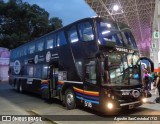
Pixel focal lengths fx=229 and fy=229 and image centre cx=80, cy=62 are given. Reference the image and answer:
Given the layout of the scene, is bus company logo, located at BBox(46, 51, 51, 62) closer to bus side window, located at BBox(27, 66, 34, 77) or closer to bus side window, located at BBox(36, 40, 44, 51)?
bus side window, located at BBox(36, 40, 44, 51)

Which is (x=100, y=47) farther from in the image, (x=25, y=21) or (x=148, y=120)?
(x=25, y=21)

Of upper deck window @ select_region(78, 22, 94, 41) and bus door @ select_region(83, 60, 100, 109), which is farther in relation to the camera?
upper deck window @ select_region(78, 22, 94, 41)

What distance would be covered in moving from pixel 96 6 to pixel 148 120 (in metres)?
26.7

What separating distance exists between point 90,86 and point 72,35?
2.62 metres

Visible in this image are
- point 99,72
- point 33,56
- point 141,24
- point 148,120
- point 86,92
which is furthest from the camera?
point 141,24

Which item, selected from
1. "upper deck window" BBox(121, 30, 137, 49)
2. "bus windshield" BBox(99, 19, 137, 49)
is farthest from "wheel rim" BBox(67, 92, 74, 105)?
"upper deck window" BBox(121, 30, 137, 49)

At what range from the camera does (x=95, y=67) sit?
26.6 ft

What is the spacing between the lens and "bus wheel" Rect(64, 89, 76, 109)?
9.55 metres

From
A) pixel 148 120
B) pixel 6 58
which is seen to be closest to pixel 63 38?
pixel 148 120

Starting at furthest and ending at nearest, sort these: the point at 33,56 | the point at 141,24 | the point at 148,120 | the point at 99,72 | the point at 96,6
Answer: the point at 141,24 < the point at 96,6 < the point at 33,56 < the point at 99,72 < the point at 148,120

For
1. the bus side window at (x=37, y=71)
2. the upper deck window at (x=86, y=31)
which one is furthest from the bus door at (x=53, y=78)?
the upper deck window at (x=86, y=31)

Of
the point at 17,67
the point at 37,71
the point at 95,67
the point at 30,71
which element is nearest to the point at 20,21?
the point at 17,67

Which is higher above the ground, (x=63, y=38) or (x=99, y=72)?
(x=63, y=38)

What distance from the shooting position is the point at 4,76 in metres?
35.5
